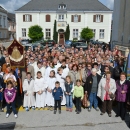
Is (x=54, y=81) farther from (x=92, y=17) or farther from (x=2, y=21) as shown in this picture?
(x=2, y=21)

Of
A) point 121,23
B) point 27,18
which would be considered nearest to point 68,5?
point 27,18

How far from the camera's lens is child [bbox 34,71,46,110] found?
19.9 feet

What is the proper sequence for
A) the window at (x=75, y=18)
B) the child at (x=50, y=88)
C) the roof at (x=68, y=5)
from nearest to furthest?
the child at (x=50, y=88) < the roof at (x=68, y=5) < the window at (x=75, y=18)

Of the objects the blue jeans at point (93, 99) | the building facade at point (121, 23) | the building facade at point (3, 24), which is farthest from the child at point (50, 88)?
the building facade at point (3, 24)

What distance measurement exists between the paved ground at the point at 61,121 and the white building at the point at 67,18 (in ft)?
105

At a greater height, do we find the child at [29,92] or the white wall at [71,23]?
the white wall at [71,23]

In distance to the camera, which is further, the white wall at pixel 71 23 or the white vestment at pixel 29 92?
the white wall at pixel 71 23

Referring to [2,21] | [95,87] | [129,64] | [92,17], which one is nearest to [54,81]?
[95,87]

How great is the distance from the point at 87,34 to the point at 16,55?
28.1 meters

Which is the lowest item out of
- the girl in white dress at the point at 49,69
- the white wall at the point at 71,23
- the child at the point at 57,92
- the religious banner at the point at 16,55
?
the child at the point at 57,92

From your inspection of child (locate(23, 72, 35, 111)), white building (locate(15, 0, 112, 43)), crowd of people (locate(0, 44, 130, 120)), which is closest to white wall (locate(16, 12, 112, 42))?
white building (locate(15, 0, 112, 43))

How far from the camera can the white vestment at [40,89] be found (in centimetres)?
605

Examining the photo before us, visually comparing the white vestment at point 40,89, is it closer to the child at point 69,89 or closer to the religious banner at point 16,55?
the child at point 69,89

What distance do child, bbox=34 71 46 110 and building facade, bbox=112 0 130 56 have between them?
36.7 ft
